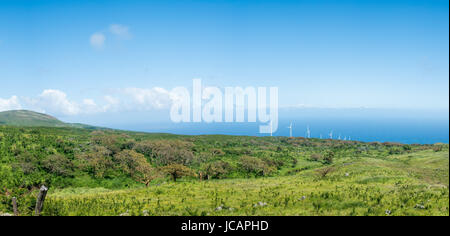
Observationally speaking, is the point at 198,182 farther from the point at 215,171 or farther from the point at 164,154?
the point at 164,154

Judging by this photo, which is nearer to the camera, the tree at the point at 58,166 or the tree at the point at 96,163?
the tree at the point at 58,166

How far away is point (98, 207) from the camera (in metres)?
19.6

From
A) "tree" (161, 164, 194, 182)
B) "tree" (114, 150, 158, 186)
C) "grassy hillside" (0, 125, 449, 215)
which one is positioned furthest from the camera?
"tree" (114, 150, 158, 186)

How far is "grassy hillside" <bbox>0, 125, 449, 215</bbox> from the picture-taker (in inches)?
700

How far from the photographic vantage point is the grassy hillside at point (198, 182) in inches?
700

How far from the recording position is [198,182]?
36094mm

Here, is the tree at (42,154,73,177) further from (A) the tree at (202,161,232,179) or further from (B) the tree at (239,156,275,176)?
(B) the tree at (239,156,275,176)

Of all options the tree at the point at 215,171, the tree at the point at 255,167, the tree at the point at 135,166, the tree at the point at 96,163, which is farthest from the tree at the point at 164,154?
the tree at the point at 255,167

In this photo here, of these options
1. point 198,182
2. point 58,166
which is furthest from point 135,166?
point 198,182

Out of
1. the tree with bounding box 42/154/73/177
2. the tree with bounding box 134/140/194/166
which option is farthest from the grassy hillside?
the tree with bounding box 134/140/194/166

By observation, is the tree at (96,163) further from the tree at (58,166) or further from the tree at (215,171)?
the tree at (215,171)
